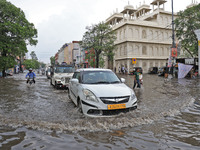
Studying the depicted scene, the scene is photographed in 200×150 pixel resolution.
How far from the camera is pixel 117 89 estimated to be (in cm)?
530

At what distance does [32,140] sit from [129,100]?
9.06ft

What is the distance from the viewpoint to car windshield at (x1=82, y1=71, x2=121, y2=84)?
6.12 metres

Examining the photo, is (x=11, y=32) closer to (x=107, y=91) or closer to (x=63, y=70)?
(x=63, y=70)

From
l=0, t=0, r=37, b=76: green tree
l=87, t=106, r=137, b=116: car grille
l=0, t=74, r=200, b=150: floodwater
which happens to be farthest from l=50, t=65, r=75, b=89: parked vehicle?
l=0, t=0, r=37, b=76: green tree

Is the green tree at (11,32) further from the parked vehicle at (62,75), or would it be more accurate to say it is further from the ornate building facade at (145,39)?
the ornate building facade at (145,39)

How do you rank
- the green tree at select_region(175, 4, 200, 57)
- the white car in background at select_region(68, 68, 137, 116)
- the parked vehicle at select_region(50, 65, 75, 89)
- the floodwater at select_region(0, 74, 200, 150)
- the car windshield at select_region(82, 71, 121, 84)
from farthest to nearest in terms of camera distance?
1. the green tree at select_region(175, 4, 200, 57)
2. the parked vehicle at select_region(50, 65, 75, 89)
3. the car windshield at select_region(82, 71, 121, 84)
4. the white car in background at select_region(68, 68, 137, 116)
5. the floodwater at select_region(0, 74, 200, 150)

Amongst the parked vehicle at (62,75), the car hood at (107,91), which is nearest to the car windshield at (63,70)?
the parked vehicle at (62,75)

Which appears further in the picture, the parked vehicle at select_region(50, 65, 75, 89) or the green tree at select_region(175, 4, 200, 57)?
the green tree at select_region(175, 4, 200, 57)

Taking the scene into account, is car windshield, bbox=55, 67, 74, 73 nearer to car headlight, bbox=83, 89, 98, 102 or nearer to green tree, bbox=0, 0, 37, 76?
car headlight, bbox=83, 89, 98, 102

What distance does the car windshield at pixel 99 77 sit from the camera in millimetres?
6125

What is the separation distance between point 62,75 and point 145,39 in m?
41.1

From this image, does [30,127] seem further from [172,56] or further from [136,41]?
[136,41]

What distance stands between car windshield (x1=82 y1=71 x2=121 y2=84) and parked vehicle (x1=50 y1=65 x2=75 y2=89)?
6609mm

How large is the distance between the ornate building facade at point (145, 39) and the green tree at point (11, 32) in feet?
82.2
